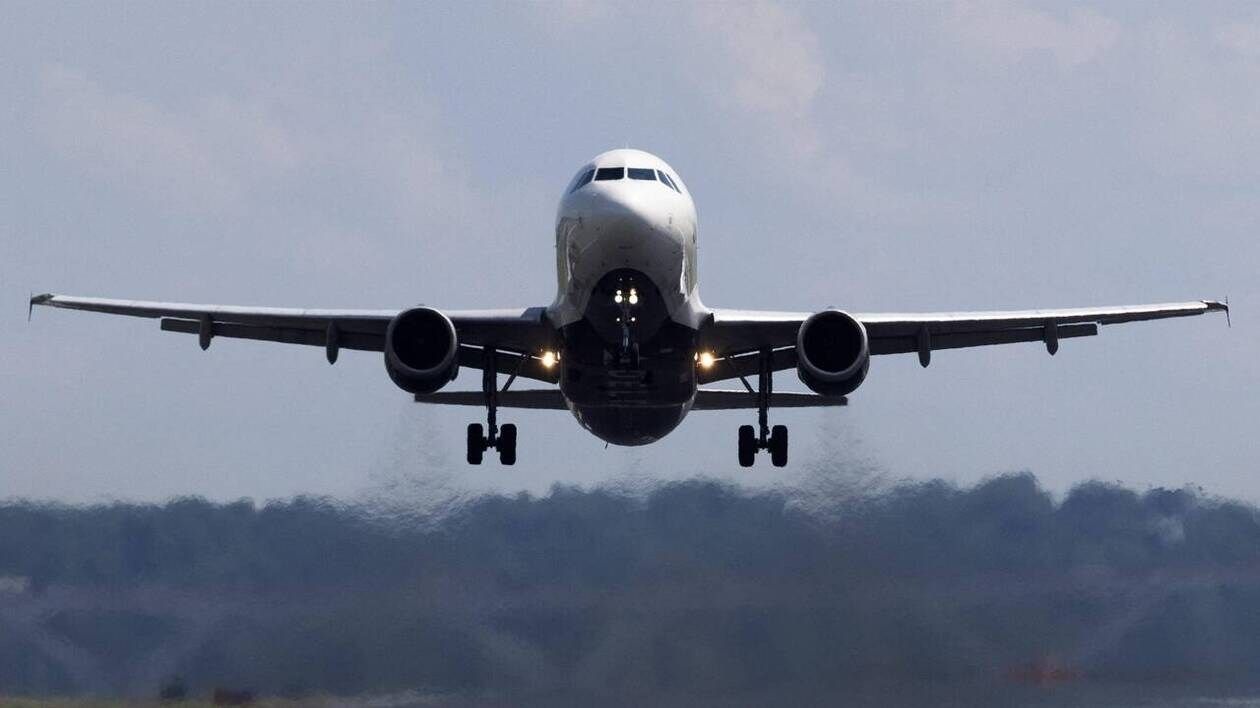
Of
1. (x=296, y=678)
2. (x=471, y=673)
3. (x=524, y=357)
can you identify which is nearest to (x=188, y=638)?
(x=296, y=678)

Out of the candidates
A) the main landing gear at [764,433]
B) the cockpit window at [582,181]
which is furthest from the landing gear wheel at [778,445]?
the cockpit window at [582,181]

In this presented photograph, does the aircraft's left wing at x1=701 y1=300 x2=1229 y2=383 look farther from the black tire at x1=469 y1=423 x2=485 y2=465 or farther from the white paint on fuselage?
the black tire at x1=469 y1=423 x2=485 y2=465

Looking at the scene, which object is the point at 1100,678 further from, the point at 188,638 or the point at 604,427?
the point at 188,638

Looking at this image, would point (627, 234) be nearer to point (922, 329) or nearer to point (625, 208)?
point (625, 208)

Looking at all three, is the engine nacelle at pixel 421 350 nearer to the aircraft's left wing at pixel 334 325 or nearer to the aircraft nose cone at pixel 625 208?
the aircraft's left wing at pixel 334 325

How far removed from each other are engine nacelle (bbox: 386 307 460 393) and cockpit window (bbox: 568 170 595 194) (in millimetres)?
3011

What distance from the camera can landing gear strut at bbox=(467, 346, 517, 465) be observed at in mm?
36594

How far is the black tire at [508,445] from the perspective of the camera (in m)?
38.4

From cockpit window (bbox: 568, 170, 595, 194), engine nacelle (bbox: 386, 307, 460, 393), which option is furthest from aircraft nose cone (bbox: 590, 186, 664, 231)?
engine nacelle (bbox: 386, 307, 460, 393)

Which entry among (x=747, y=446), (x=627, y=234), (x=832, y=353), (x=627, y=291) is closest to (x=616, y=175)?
(x=627, y=234)

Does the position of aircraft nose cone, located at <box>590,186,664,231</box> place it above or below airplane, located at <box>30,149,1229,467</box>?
above

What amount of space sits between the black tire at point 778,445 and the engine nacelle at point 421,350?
715cm

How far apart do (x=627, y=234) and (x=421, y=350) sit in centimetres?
446

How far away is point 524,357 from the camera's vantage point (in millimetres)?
37469
